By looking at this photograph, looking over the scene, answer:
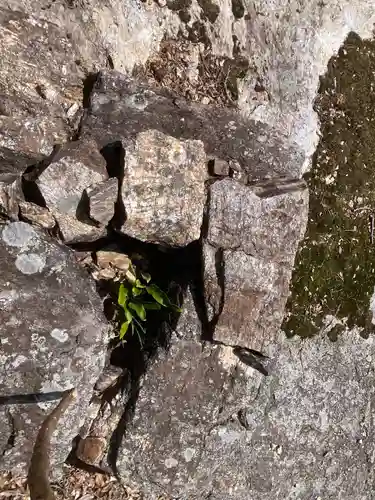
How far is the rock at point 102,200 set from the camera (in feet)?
13.7

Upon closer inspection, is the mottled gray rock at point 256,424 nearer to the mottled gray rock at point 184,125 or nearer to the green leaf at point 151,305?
the green leaf at point 151,305

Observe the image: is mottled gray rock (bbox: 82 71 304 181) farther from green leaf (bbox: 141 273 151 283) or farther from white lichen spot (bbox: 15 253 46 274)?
green leaf (bbox: 141 273 151 283)

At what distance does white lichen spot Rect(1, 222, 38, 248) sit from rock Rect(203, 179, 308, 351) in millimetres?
1290

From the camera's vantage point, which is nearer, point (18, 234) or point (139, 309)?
point (18, 234)

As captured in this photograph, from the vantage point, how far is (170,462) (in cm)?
480

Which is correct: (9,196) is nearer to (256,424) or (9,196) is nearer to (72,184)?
(72,184)

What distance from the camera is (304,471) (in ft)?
18.1

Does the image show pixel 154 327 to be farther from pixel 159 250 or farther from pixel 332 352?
pixel 332 352

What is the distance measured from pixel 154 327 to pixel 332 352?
1.98 metres

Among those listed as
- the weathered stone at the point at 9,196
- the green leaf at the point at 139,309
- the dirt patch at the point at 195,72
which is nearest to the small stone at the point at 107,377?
the green leaf at the point at 139,309

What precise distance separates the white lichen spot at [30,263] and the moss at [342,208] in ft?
8.07

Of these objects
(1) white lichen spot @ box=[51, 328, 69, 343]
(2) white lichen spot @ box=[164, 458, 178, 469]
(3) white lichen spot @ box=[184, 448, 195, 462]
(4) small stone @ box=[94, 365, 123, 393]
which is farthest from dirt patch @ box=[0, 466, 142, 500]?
(1) white lichen spot @ box=[51, 328, 69, 343]

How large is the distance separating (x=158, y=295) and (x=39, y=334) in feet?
3.30

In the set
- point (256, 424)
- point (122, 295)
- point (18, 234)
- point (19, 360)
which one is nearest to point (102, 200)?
point (18, 234)
